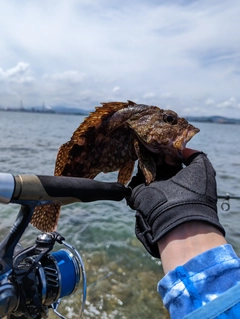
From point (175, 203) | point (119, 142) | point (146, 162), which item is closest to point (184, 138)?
point (146, 162)

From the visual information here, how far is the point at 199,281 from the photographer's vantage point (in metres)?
1.63

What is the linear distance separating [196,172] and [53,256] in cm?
123

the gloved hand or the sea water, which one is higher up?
the gloved hand

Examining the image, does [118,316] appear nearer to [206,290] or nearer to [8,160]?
[206,290]

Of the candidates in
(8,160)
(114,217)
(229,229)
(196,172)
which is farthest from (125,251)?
(8,160)

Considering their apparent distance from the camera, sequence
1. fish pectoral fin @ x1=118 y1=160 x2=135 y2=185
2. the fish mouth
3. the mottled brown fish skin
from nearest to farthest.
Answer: the fish mouth → the mottled brown fish skin → fish pectoral fin @ x1=118 y1=160 x2=135 y2=185

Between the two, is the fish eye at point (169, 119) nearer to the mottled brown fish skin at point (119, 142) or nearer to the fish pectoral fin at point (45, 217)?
the mottled brown fish skin at point (119, 142)

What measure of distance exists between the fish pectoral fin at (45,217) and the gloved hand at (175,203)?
3.62 feet

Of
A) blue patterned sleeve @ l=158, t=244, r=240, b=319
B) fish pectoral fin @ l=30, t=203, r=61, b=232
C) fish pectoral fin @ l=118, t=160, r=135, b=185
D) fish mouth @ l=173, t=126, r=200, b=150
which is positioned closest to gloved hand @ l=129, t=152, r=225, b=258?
blue patterned sleeve @ l=158, t=244, r=240, b=319

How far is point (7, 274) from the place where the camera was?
5.49ft

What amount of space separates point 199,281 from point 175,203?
1.91 ft

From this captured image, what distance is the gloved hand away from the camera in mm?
1997

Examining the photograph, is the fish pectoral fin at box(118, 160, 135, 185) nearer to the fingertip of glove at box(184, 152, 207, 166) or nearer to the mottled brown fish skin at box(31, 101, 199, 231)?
the mottled brown fish skin at box(31, 101, 199, 231)

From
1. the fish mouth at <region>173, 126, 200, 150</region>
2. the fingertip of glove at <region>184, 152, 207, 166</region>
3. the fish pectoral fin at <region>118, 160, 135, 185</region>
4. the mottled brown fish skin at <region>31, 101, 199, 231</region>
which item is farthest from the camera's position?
the fish pectoral fin at <region>118, 160, 135, 185</region>
